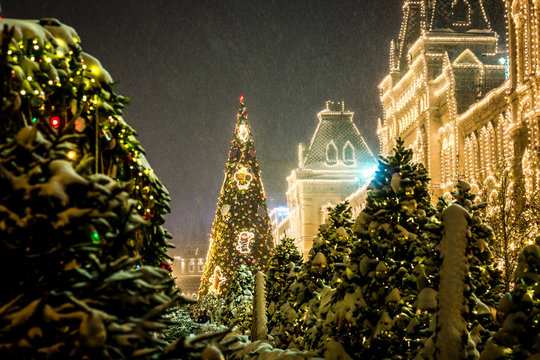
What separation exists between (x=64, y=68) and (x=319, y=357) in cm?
931

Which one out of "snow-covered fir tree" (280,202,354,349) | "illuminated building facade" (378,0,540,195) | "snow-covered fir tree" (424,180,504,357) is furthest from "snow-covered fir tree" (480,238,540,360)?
"illuminated building facade" (378,0,540,195)

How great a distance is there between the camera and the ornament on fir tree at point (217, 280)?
33.7 meters

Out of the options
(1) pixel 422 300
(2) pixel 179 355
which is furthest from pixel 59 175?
(1) pixel 422 300

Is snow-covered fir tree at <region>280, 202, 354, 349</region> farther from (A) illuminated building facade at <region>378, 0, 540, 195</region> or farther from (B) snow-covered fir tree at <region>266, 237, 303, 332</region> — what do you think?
(A) illuminated building facade at <region>378, 0, 540, 195</region>

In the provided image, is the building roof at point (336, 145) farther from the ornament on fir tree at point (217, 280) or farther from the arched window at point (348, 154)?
the ornament on fir tree at point (217, 280)

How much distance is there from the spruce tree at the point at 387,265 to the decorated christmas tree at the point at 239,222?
71.4 feet

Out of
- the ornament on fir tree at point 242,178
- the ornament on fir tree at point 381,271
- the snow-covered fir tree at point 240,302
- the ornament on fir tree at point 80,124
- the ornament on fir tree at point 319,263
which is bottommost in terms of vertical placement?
the snow-covered fir tree at point 240,302

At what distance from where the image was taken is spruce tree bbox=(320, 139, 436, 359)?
10.6m

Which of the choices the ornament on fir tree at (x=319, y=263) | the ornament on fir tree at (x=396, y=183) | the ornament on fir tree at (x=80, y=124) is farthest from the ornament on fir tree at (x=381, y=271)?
the ornament on fir tree at (x=80, y=124)

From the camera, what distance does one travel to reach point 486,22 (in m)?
49.2

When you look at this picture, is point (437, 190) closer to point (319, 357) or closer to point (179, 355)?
point (319, 357)

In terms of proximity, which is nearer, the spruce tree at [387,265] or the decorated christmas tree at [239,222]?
the spruce tree at [387,265]

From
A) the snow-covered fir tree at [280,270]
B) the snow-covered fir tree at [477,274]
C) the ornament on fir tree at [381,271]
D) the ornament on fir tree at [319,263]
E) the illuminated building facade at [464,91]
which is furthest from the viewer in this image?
the illuminated building facade at [464,91]

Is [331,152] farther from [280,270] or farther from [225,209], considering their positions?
[280,270]
